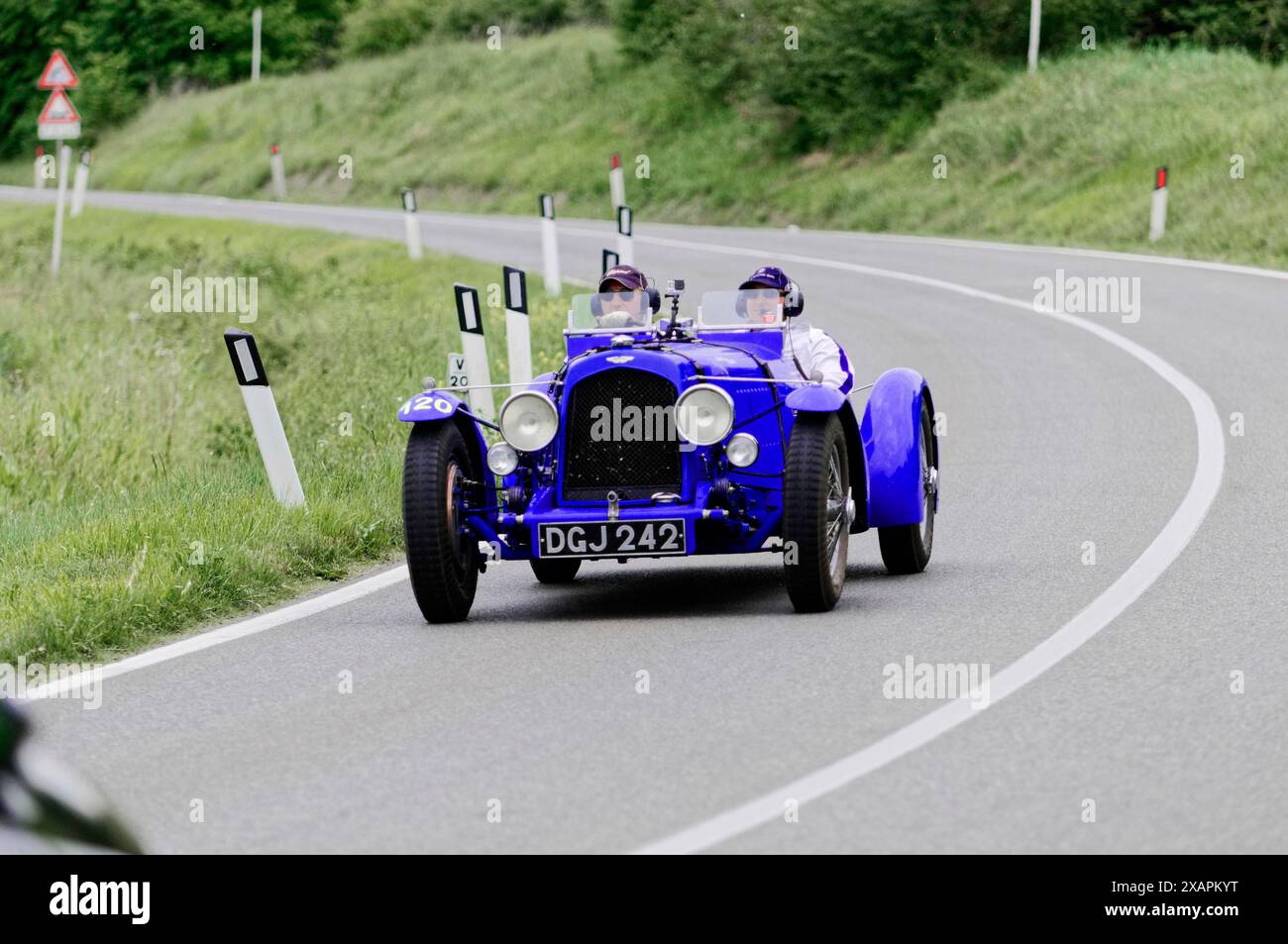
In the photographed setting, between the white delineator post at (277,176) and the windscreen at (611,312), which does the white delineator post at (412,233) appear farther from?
the white delineator post at (277,176)

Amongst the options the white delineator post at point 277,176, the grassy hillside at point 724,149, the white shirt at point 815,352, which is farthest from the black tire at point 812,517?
the white delineator post at point 277,176

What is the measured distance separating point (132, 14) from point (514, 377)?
210ft

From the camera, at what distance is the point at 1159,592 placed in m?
8.48

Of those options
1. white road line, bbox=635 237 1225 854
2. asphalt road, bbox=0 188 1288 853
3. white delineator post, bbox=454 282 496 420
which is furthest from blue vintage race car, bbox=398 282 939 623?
white delineator post, bbox=454 282 496 420

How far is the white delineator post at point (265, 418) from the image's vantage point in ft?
33.8

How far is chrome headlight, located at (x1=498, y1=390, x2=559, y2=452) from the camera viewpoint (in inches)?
339

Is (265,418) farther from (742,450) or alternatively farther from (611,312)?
(742,450)

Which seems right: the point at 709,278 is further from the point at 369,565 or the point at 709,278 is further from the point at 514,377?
the point at 369,565

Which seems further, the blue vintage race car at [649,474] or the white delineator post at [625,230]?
the white delineator post at [625,230]

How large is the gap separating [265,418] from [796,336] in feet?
8.75

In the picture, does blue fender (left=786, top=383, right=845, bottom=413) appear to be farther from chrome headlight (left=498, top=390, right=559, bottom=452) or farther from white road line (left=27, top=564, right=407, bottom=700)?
white road line (left=27, top=564, right=407, bottom=700)

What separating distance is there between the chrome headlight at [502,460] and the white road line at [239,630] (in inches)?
36.2

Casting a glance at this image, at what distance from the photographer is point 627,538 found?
839cm
